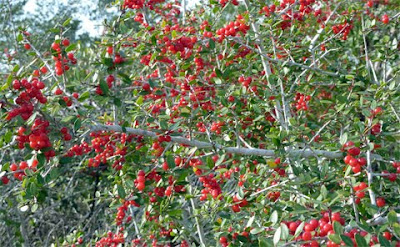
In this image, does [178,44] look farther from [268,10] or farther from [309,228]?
[309,228]

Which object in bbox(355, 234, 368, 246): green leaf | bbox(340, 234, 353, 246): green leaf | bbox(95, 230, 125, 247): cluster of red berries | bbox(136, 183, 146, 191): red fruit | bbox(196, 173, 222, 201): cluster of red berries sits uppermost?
bbox(136, 183, 146, 191): red fruit

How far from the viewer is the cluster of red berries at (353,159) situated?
2.56m

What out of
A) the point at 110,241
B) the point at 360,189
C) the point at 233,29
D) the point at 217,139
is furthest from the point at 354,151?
the point at 110,241

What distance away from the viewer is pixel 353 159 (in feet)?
8.52

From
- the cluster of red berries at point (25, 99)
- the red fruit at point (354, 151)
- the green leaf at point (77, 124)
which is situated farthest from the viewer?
the red fruit at point (354, 151)

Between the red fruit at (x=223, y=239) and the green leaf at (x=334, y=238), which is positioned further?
the red fruit at (x=223, y=239)

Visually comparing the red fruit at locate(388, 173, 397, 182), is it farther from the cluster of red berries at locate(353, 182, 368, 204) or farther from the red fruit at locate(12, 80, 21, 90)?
the red fruit at locate(12, 80, 21, 90)

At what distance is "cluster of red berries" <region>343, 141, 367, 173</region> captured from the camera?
2.56 m

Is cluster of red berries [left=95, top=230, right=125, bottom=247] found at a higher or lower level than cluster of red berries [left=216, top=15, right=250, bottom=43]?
lower

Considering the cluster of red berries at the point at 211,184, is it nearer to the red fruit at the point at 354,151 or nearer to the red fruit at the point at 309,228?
the red fruit at the point at 354,151

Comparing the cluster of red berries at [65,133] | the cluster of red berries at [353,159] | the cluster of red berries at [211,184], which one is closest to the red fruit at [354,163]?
the cluster of red berries at [353,159]

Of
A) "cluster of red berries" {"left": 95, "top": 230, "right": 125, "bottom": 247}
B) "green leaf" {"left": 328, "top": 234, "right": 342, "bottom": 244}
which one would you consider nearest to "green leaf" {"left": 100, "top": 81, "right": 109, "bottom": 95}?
"green leaf" {"left": 328, "top": 234, "right": 342, "bottom": 244}

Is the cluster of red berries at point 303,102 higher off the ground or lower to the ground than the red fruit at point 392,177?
higher

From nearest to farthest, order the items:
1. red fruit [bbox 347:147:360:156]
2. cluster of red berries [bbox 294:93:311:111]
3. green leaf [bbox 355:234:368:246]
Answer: green leaf [bbox 355:234:368:246] → red fruit [bbox 347:147:360:156] → cluster of red berries [bbox 294:93:311:111]
